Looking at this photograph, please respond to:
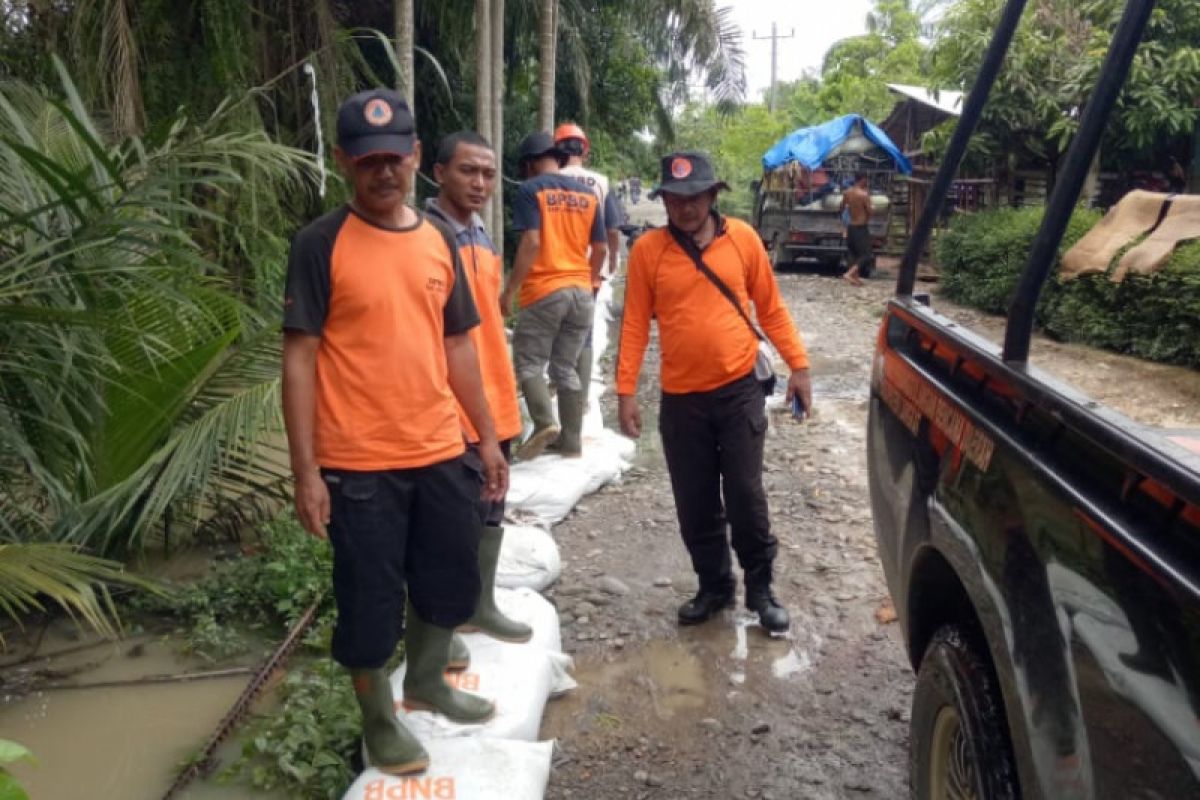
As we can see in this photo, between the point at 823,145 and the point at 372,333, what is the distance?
57.1ft

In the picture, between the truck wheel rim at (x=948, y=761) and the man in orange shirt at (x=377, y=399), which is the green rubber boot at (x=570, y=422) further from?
the truck wheel rim at (x=948, y=761)

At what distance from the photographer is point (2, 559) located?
8.52 feet

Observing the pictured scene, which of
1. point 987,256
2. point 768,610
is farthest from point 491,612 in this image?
point 987,256

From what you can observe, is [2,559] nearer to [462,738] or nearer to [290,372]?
[290,372]

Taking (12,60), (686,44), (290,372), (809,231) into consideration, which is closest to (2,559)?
A: (290,372)

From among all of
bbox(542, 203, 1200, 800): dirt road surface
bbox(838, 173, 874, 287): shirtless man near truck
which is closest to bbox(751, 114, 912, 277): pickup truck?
bbox(838, 173, 874, 287): shirtless man near truck

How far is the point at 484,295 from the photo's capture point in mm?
3559

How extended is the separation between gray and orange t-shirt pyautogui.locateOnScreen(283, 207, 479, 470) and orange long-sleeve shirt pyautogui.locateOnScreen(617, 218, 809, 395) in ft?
4.35

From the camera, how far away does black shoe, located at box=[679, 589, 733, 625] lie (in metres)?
4.29

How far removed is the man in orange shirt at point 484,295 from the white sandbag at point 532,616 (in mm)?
44

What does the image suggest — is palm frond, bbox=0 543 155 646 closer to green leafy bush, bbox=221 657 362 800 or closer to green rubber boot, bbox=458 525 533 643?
green leafy bush, bbox=221 657 362 800

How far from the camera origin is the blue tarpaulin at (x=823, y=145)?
61.7 ft

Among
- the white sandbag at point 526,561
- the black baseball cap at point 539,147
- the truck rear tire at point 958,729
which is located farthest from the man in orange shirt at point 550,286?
the truck rear tire at point 958,729

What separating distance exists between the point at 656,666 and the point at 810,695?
58 cm
